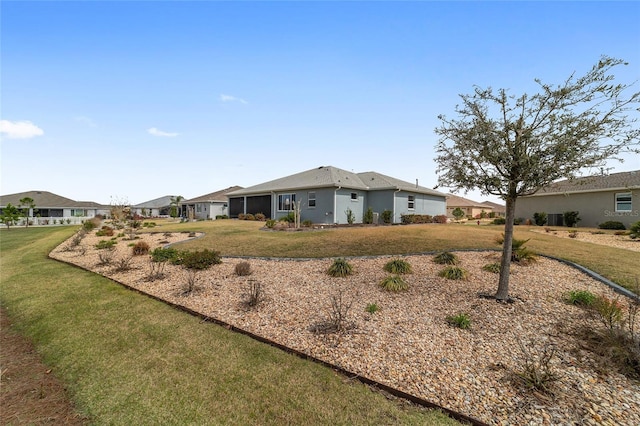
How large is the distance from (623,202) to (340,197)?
2007cm

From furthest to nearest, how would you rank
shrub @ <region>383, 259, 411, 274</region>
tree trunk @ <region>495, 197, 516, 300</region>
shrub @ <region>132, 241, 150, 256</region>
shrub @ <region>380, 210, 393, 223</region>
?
1. shrub @ <region>380, 210, 393, 223</region>
2. shrub @ <region>132, 241, 150, 256</region>
3. shrub @ <region>383, 259, 411, 274</region>
4. tree trunk @ <region>495, 197, 516, 300</region>

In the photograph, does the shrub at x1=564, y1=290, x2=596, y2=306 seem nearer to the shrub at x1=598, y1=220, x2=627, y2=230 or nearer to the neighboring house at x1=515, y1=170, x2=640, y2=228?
the neighboring house at x1=515, y1=170, x2=640, y2=228

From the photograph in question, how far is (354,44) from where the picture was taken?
455 inches

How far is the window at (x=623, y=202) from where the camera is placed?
19.3 m

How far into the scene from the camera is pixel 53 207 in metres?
44.8

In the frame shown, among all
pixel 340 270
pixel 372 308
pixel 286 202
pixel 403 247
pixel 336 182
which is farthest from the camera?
pixel 286 202

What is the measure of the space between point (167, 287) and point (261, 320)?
3.84 meters

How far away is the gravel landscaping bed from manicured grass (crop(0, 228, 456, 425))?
1.48ft

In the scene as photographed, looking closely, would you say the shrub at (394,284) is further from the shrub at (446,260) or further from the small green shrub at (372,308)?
the shrub at (446,260)

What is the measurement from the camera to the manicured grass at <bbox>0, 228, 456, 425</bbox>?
10.5ft

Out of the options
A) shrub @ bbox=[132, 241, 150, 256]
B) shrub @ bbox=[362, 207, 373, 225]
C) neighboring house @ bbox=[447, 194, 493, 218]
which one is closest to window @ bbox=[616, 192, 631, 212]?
shrub @ bbox=[362, 207, 373, 225]

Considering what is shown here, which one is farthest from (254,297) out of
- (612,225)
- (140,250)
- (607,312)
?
(612,225)

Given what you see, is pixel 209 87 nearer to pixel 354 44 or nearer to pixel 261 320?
pixel 354 44

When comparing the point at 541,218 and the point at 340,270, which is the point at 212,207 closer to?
the point at 340,270
